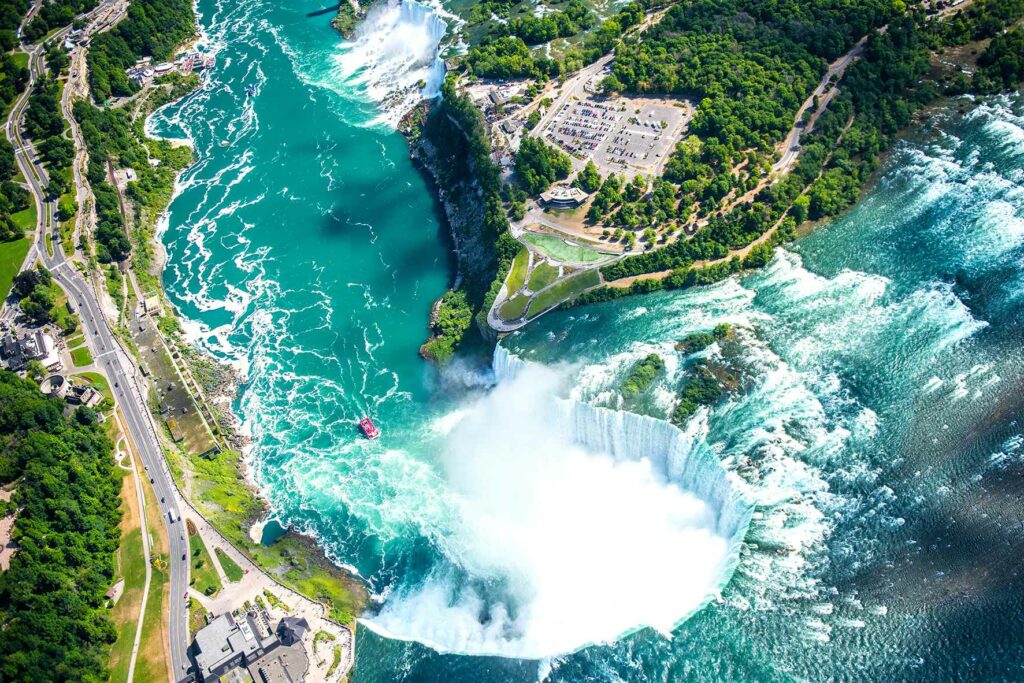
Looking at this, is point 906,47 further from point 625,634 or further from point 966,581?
point 625,634

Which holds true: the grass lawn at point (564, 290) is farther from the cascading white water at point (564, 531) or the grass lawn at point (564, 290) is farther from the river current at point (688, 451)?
the cascading white water at point (564, 531)

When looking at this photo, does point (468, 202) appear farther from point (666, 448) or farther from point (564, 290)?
point (666, 448)

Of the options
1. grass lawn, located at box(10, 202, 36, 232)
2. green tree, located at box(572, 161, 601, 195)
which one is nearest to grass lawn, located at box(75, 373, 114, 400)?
grass lawn, located at box(10, 202, 36, 232)

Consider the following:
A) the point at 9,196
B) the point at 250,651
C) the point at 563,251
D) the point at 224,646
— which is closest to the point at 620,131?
the point at 563,251

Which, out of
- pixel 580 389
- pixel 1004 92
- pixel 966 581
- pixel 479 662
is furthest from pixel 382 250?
pixel 1004 92

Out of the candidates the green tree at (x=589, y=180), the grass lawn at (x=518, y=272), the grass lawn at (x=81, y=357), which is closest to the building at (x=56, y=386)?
the grass lawn at (x=81, y=357)
